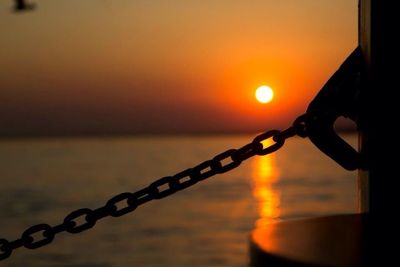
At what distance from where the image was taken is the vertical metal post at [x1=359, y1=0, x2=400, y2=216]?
91.7 inches

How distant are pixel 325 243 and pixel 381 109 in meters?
0.44

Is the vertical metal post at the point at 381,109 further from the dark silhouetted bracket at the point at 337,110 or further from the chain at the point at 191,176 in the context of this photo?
the chain at the point at 191,176

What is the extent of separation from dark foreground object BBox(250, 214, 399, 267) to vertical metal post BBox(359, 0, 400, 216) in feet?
0.29

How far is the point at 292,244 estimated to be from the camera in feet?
7.06

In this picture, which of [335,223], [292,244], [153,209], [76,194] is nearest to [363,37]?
[335,223]

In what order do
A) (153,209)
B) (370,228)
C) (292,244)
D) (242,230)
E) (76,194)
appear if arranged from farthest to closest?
(76,194), (153,209), (242,230), (370,228), (292,244)

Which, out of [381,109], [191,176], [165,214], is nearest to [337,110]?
[381,109]

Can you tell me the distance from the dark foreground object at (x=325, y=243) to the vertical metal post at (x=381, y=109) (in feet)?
0.29

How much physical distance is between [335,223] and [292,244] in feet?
0.95

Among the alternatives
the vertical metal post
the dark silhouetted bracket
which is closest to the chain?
the dark silhouetted bracket

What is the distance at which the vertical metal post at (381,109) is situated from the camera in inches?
91.7

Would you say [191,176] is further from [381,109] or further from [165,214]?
[165,214]

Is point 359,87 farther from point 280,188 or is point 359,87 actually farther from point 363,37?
point 280,188

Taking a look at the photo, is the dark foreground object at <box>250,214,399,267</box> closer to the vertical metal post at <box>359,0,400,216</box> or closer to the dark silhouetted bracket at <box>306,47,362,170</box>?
the vertical metal post at <box>359,0,400,216</box>
